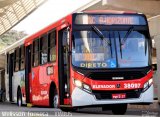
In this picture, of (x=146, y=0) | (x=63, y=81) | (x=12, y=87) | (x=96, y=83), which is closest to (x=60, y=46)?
(x=63, y=81)

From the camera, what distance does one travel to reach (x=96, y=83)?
45.3 ft

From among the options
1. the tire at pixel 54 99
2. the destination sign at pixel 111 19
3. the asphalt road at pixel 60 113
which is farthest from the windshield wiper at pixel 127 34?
the tire at pixel 54 99

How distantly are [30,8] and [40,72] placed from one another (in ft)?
108

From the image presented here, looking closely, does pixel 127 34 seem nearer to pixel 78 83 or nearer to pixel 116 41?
pixel 116 41

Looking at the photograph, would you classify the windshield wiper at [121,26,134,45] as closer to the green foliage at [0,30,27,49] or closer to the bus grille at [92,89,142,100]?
the bus grille at [92,89,142,100]

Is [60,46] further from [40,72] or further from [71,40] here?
[40,72]

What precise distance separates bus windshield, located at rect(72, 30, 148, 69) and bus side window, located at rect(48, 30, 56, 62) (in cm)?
224

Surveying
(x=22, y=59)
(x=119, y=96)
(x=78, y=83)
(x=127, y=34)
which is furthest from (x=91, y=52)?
(x=22, y=59)

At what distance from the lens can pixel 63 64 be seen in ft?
50.2

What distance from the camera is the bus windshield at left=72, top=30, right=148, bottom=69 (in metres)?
14.0

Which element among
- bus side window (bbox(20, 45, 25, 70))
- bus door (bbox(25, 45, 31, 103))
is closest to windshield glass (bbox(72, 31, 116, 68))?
bus door (bbox(25, 45, 31, 103))

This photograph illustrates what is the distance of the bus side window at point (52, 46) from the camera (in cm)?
1629

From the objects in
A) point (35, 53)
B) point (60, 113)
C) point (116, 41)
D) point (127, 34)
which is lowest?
point (60, 113)

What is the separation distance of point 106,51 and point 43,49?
13.9ft
